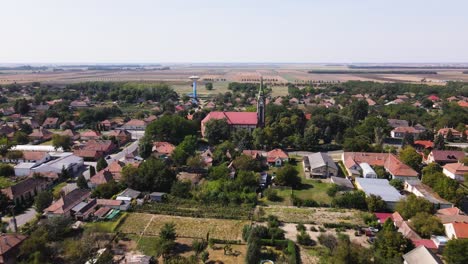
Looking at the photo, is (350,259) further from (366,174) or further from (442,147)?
(442,147)

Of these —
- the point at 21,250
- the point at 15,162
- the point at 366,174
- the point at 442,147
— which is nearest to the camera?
the point at 21,250

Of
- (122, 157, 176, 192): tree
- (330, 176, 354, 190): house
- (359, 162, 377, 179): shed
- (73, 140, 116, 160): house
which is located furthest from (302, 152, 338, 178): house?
(73, 140, 116, 160): house

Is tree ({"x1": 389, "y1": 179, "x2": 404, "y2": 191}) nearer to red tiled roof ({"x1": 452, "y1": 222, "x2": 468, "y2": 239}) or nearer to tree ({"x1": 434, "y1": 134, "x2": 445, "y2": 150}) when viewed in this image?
red tiled roof ({"x1": 452, "y1": 222, "x2": 468, "y2": 239})

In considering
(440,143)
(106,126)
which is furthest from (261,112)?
(106,126)

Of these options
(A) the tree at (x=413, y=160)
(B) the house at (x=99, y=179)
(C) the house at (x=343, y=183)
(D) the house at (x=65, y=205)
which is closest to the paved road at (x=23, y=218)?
(D) the house at (x=65, y=205)

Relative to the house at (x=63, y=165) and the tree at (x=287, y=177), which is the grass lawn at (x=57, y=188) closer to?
the house at (x=63, y=165)

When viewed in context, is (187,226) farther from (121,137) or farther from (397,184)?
(121,137)

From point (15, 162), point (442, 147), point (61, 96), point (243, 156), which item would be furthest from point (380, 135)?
point (61, 96)
